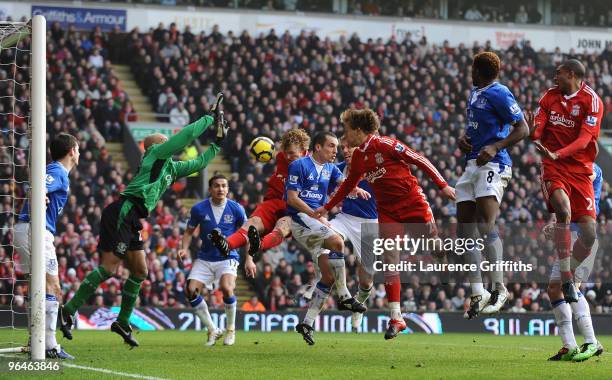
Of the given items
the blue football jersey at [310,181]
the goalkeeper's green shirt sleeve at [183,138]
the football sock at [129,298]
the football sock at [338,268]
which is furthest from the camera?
the blue football jersey at [310,181]

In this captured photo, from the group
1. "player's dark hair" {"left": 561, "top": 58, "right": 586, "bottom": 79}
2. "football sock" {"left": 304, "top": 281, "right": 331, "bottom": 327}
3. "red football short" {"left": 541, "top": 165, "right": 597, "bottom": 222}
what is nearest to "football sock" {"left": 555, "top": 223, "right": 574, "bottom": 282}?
"red football short" {"left": 541, "top": 165, "right": 597, "bottom": 222}

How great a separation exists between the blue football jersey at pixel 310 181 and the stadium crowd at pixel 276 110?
9776 mm

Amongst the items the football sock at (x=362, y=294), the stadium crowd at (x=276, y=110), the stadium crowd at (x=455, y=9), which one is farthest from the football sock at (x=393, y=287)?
the stadium crowd at (x=455, y=9)

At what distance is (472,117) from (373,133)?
4.45 feet

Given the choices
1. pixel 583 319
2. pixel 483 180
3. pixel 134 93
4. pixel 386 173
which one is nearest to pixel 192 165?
pixel 386 173

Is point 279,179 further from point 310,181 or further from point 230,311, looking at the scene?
point 230,311

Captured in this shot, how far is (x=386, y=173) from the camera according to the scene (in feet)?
39.3

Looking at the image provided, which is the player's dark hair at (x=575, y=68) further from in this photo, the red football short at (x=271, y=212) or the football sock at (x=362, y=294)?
the red football short at (x=271, y=212)

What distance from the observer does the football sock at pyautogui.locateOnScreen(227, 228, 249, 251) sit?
43.8 feet

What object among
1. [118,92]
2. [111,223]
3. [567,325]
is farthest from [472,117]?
[118,92]

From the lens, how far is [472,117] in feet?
36.7

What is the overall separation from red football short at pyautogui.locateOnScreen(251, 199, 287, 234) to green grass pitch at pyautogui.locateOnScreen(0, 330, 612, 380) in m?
1.65

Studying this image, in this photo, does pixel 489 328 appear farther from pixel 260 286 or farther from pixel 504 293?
pixel 504 293

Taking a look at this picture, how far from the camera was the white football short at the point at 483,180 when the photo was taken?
11.0 metres
